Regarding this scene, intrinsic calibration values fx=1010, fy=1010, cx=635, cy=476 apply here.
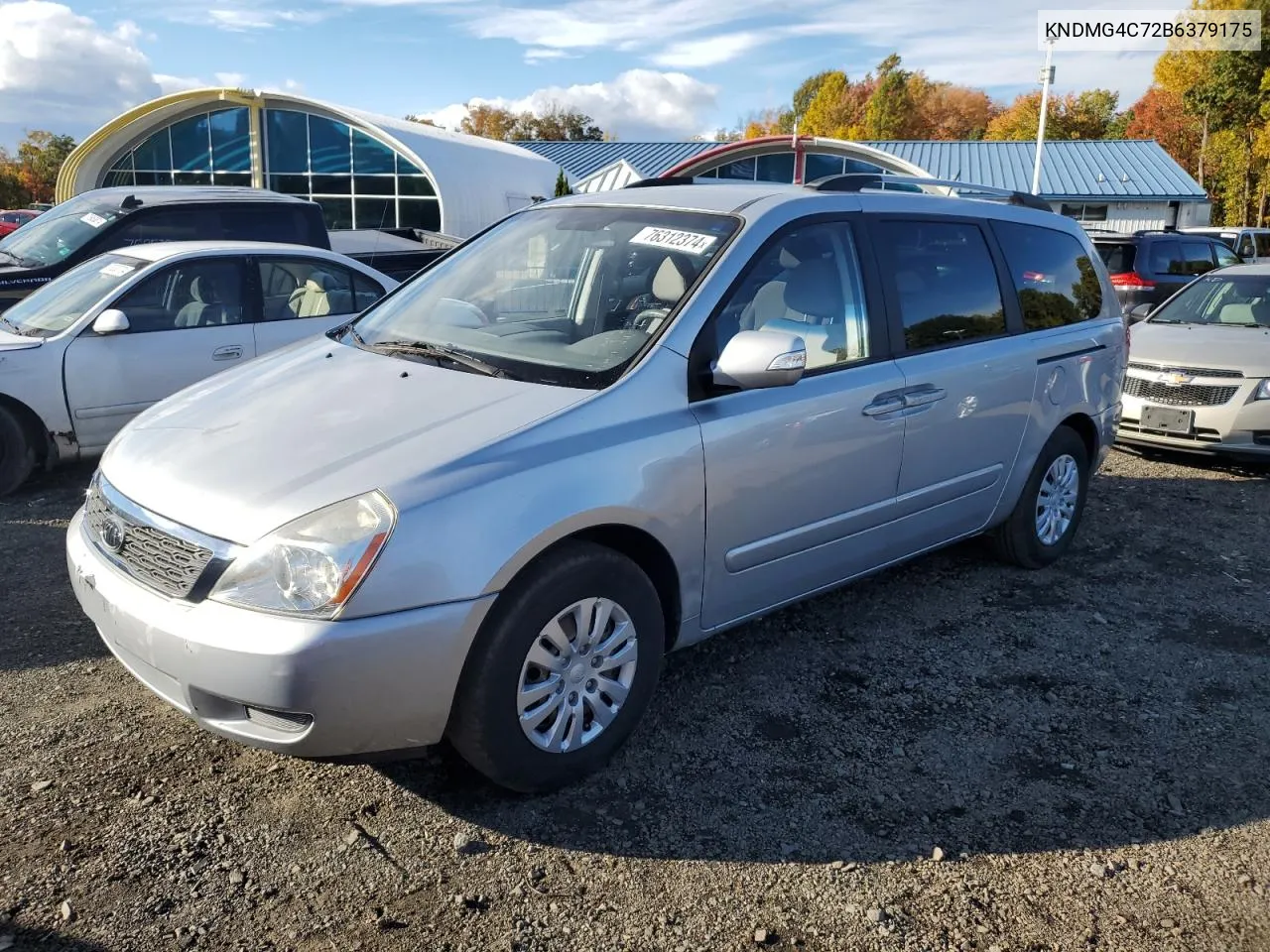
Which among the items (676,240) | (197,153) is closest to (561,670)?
(676,240)

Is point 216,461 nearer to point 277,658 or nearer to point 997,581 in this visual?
point 277,658

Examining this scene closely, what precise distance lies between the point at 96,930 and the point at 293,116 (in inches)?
1294

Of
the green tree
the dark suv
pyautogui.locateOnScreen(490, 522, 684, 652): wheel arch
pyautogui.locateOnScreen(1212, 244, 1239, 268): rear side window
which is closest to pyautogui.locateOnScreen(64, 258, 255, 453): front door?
pyautogui.locateOnScreen(490, 522, 684, 652): wheel arch

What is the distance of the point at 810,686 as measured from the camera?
396 centimetres

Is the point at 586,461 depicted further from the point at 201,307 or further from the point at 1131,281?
the point at 1131,281

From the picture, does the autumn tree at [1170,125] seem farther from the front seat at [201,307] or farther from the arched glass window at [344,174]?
the front seat at [201,307]

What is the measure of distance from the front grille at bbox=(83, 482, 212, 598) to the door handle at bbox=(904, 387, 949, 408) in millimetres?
2674

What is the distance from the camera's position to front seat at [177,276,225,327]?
679cm

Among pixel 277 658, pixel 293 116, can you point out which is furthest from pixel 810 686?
pixel 293 116

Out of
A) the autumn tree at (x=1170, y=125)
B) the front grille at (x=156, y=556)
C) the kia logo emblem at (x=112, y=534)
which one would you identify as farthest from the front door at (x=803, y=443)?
the autumn tree at (x=1170, y=125)

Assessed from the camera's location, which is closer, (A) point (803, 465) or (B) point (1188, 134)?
(A) point (803, 465)

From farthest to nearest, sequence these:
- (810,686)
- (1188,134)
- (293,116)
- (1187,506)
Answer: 1. (1188,134)
2. (293,116)
3. (1187,506)
4. (810,686)

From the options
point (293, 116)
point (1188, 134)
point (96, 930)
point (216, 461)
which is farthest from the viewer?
point (1188, 134)

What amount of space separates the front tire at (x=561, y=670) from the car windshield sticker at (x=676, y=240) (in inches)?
48.6
